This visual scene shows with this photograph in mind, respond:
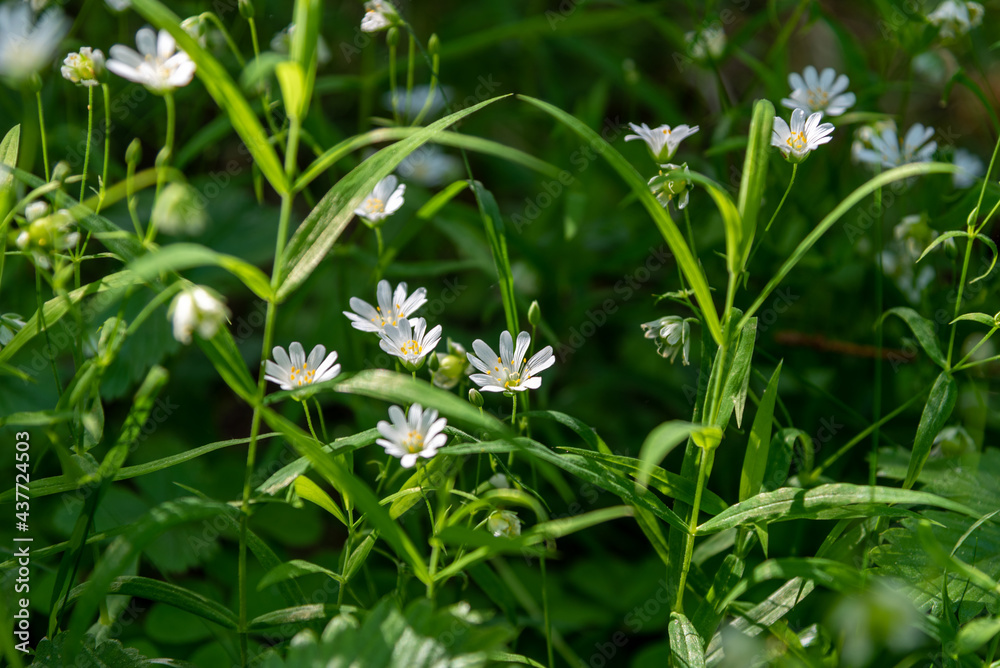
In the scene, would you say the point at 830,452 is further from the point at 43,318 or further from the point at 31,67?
the point at 31,67

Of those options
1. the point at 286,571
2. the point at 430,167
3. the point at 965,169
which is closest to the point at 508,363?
the point at 286,571

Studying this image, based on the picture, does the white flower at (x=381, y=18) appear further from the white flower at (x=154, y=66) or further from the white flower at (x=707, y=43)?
the white flower at (x=707, y=43)

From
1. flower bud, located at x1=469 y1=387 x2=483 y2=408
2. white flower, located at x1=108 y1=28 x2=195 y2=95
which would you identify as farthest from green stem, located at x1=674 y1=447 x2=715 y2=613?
white flower, located at x1=108 y1=28 x2=195 y2=95

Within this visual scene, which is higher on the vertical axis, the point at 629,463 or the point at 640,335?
the point at 629,463

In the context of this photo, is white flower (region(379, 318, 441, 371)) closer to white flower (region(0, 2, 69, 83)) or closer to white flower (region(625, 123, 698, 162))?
white flower (region(625, 123, 698, 162))

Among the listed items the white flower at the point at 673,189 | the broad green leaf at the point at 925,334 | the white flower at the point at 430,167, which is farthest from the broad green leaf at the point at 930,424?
the white flower at the point at 430,167

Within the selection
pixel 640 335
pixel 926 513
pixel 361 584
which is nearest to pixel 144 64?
pixel 361 584
